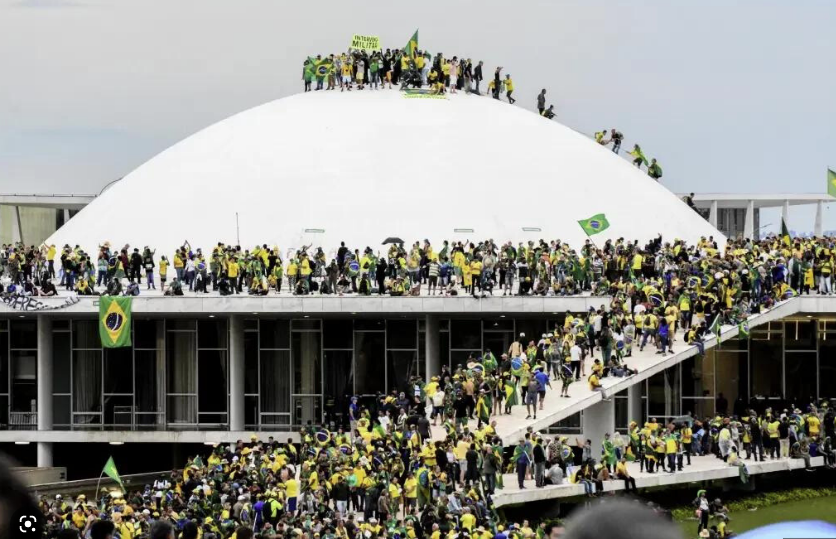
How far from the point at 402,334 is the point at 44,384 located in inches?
426

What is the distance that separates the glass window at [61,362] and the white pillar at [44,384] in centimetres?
24

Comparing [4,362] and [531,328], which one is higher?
[531,328]

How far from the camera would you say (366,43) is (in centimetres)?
5922

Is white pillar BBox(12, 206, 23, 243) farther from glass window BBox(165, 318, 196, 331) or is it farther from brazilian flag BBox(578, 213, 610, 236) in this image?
brazilian flag BBox(578, 213, 610, 236)

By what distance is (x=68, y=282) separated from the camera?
45.7 metres

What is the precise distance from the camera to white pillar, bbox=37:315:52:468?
1841 inches

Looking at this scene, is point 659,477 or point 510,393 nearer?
point 659,477

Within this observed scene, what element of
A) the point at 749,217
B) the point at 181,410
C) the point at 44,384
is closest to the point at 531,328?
the point at 181,410

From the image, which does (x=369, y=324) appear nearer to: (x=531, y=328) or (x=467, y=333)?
(x=467, y=333)

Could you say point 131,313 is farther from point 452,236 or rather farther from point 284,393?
point 452,236

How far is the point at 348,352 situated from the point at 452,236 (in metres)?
7.19

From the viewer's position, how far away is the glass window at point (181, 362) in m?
46.9

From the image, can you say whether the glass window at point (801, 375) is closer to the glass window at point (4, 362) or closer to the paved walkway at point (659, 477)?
the paved walkway at point (659, 477)

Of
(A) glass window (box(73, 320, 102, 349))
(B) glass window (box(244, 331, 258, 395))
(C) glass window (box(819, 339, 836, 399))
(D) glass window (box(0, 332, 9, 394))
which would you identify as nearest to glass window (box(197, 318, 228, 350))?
(B) glass window (box(244, 331, 258, 395))
